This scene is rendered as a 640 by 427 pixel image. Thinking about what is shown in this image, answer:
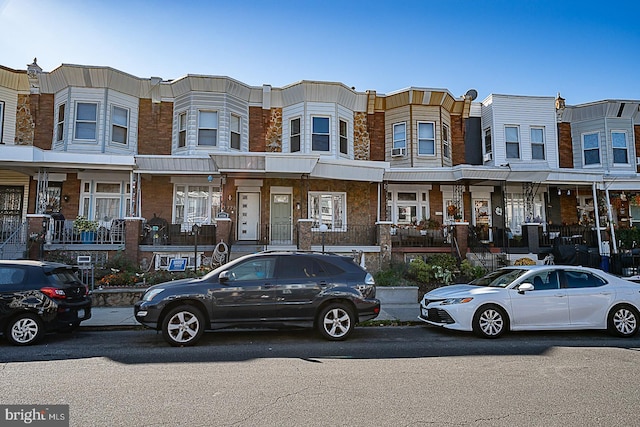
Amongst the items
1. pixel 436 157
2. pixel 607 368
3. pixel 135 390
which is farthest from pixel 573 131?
pixel 135 390

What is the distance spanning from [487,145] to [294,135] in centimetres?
905

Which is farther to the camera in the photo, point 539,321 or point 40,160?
point 40,160

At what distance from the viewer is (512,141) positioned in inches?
747

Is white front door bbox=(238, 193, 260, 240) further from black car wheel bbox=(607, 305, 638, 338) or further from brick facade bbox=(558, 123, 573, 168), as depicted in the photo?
brick facade bbox=(558, 123, 573, 168)

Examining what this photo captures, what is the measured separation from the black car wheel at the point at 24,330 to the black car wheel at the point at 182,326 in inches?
→ 93.4

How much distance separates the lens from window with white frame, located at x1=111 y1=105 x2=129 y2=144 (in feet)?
55.0

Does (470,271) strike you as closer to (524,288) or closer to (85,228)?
(524,288)

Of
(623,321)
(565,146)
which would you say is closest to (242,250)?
(623,321)

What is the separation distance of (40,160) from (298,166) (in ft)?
28.5

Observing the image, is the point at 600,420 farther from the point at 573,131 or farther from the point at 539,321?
the point at 573,131

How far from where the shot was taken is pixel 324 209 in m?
17.9

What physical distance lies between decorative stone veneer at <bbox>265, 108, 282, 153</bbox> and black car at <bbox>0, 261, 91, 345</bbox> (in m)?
10.8

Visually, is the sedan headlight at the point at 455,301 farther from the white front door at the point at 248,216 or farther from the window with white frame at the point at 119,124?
the window with white frame at the point at 119,124

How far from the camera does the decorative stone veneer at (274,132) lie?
17859 mm
